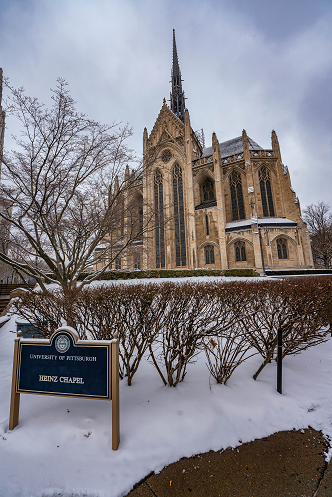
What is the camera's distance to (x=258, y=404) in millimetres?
2973

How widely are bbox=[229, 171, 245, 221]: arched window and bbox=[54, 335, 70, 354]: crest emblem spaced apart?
27278 mm

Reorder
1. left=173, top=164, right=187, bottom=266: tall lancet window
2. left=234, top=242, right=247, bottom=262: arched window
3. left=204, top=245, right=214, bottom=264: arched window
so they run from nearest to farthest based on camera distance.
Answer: left=234, top=242, right=247, bottom=262: arched window, left=204, top=245, right=214, bottom=264: arched window, left=173, top=164, right=187, bottom=266: tall lancet window

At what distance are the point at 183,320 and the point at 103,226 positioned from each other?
5262 millimetres

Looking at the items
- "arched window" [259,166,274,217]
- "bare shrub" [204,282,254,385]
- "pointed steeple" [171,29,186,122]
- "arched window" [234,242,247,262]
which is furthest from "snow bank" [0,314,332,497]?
"pointed steeple" [171,29,186,122]

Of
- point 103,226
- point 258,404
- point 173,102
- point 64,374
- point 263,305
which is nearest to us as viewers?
point 64,374

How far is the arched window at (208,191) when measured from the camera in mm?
30141

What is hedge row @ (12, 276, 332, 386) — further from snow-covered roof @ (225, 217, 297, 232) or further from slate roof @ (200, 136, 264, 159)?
slate roof @ (200, 136, 264, 159)

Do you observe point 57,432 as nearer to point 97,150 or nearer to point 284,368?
point 284,368

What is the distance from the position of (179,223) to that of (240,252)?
8.47 metres

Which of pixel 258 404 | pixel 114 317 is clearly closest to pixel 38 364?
pixel 114 317

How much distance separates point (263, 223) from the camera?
24.2m

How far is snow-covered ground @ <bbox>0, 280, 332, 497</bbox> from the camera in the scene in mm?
1935

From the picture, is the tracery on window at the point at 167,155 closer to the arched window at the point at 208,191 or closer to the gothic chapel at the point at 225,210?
the gothic chapel at the point at 225,210

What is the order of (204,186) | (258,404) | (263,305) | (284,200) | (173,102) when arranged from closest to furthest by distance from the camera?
(258,404), (263,305), (284,200), (204,186), (173,102)
